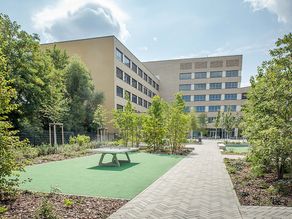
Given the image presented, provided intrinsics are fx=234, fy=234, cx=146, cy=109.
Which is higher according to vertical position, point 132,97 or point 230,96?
point 230,96

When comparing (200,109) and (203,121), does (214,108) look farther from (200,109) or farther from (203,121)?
(203,121)

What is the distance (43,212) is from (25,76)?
1630cm

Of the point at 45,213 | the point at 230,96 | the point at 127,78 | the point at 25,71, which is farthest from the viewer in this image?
the point at 230,96

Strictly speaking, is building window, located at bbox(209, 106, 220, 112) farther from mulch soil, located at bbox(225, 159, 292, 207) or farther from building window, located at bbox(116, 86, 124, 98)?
mulch soil, located at bbox(225, 159, 292, 207)

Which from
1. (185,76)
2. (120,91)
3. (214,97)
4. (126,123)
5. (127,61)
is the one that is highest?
(185,76)

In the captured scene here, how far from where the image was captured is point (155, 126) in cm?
1967

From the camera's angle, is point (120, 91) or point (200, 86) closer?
point (120, 91)

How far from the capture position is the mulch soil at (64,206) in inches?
182

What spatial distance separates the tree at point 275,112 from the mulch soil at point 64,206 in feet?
14.4

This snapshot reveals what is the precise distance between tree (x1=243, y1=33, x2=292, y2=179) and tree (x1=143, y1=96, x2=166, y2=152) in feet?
38.9

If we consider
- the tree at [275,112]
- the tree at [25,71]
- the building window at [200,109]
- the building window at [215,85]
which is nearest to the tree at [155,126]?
the tree at [25,71]

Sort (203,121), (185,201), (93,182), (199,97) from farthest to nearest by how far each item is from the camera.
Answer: (199,97) → (203,121) → (93,182) → (185,201)

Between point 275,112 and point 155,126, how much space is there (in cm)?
1304

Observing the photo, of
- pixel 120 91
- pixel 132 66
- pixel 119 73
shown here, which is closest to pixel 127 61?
pixel 132 66
